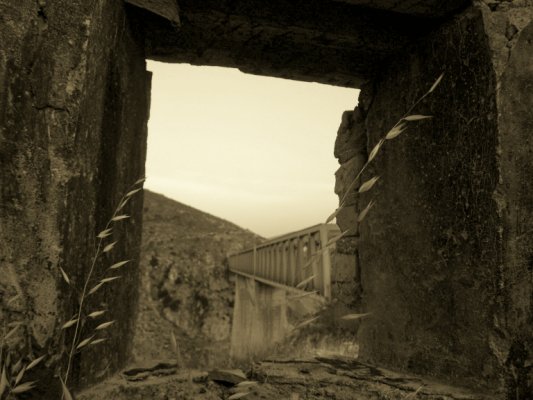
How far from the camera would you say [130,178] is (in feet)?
6.55

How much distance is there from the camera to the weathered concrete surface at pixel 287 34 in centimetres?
199

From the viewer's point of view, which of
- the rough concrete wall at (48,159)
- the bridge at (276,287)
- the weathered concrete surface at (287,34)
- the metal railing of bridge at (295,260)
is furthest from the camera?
the bridge at (276,287)

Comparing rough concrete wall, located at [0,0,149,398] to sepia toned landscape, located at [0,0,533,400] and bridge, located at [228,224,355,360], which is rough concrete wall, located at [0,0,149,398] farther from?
bridge, located at [228,224,355,360]

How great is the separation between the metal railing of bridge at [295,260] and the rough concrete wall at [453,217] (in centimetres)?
46

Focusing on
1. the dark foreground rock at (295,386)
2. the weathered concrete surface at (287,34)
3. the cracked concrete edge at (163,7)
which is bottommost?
the dark foreground rock at (295,386)

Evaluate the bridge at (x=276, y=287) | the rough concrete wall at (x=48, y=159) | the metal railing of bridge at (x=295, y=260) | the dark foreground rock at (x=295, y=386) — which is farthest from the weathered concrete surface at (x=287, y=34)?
the dark foreground rock at (x=295, y=386)

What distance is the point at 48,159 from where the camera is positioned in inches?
54.8

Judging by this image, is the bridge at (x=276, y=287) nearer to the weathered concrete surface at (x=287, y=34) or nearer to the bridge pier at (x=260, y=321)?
the bridge pier at (x=260, y=321)

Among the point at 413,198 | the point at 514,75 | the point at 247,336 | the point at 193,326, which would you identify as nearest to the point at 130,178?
the point at 413,198

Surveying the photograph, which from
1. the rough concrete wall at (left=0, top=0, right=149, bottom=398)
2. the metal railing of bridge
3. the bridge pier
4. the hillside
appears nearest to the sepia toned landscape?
the rough concrete wall at (left=0, top=0, right=149, bottom=398)

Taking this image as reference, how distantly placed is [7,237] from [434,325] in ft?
5.61

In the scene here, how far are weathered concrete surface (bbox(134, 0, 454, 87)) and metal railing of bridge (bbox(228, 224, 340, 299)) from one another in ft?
3.29

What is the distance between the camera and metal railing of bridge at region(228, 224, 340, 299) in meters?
5.21

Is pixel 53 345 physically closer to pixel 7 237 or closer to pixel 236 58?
pixel 7 237
